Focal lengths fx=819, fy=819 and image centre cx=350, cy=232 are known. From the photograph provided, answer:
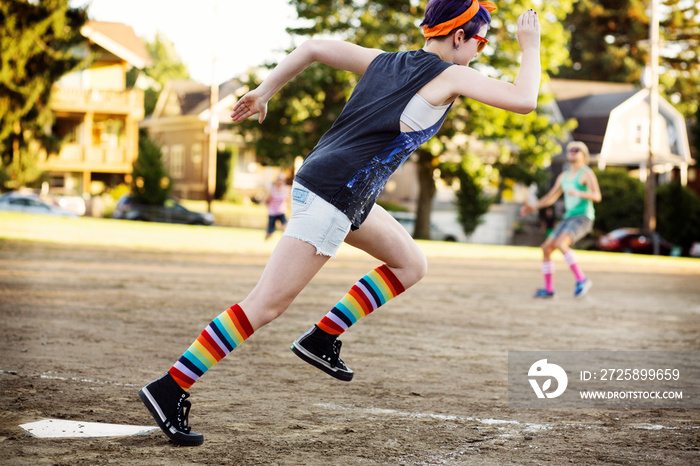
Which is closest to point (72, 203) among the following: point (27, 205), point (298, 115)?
point (27, 205)

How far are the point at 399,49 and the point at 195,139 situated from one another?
100 ft

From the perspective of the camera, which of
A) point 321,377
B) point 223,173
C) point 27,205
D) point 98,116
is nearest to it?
point 321,377

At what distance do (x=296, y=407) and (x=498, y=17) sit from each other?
27.9 m

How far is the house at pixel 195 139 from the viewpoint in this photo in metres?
55.1

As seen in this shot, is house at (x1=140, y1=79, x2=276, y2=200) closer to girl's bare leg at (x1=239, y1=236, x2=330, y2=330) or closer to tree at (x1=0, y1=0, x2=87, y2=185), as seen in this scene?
tree at (x1=0, y1=0, x2=87, y2=185)

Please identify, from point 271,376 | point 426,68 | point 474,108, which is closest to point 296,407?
point 271,376

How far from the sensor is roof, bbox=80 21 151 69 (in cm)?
4359

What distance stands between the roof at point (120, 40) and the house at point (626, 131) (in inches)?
1027

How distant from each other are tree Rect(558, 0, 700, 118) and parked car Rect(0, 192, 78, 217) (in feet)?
145

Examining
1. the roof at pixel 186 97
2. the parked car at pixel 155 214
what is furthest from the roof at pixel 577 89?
the parked car at pixel 155 214

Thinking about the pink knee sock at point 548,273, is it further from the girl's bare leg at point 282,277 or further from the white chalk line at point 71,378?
the girl's bare leg at point 282,277

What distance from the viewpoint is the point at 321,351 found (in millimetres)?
3834

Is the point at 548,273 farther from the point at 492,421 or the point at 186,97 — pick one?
the point at 186,97

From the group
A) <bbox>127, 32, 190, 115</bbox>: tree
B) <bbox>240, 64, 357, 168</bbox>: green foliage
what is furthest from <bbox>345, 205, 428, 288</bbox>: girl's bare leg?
<bbox>127, 32, 190, 115</bbox>: tree
